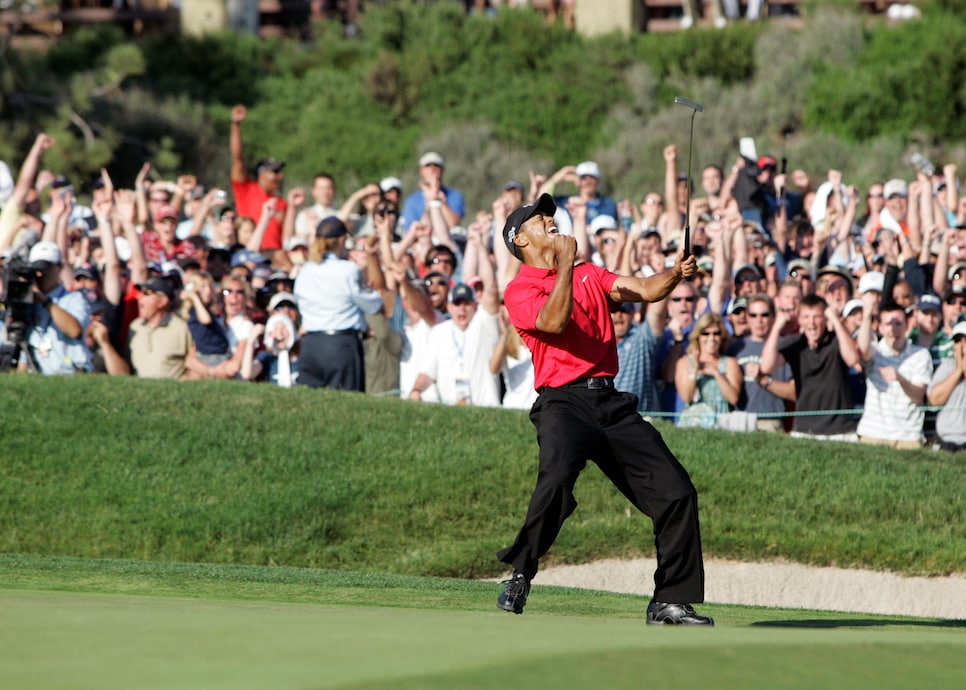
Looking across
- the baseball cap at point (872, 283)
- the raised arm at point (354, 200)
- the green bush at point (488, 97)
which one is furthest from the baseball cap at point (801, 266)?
the green bush at point (488, 97)

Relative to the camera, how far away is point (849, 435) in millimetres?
13961

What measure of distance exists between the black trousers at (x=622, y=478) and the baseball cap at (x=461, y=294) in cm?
648

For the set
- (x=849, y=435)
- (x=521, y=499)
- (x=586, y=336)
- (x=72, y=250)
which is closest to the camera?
(x=586, y=336)

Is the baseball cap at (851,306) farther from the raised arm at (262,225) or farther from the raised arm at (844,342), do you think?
the raised arm at (262,225)

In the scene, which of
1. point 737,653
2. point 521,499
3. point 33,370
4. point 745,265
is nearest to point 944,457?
point 745,265

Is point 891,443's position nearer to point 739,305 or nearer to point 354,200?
point 739,305

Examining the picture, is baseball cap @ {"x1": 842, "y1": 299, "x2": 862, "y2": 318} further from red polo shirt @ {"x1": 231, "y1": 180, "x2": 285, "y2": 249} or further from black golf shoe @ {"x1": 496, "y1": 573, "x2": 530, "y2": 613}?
black golf shoe @ {"x1": 496, "y1": 573, "x2": 530, "y2": 613}

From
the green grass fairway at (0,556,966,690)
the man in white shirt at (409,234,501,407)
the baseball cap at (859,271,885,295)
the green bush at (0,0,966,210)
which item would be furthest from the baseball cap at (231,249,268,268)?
the green bush at (0,0,966,210)

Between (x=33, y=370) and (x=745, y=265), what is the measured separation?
6.56m

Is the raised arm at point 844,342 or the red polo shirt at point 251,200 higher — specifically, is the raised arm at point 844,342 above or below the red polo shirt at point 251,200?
below

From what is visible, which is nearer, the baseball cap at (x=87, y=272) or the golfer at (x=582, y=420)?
the golfer at (x=582, y=420)

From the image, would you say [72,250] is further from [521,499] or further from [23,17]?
[23,17]

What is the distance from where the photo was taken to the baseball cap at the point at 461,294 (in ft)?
45.8

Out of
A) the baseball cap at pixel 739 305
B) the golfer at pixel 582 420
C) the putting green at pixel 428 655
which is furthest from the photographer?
the baseball cap at pixel 739 305
